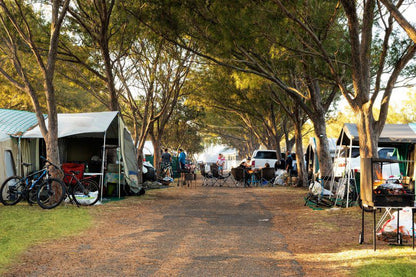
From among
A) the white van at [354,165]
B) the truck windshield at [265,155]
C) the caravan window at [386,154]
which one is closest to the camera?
the white van at [354,165]

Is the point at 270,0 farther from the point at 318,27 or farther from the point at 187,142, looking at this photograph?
the point at 187,142

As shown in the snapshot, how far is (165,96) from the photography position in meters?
24.1

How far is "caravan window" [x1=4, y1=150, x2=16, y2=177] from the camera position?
1380cm

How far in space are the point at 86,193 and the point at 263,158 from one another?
1639 cm

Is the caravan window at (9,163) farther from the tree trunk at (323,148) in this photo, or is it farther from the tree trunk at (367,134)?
the tree trunk at (367,134)

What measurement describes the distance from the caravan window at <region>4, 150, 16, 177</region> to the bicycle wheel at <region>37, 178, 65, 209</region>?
2.74 m

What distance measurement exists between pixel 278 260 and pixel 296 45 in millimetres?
7245

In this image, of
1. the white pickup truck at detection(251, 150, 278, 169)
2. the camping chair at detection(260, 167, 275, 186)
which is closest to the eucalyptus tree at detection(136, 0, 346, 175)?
the camping chair at detection(260, 167, 275, 186)

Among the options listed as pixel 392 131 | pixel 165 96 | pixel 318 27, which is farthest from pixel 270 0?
pixel 165 96

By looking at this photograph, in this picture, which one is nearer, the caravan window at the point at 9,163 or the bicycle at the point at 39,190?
the bicycle at the point at 39,190

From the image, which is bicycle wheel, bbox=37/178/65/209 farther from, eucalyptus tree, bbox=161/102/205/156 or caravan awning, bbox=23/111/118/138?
eucalyptus tree, bbox=161/102/205/156

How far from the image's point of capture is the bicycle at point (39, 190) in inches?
450

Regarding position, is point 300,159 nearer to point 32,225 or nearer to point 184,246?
point 32,225

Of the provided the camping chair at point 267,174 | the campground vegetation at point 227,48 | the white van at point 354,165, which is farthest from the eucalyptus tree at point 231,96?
the white van at point 354,165
